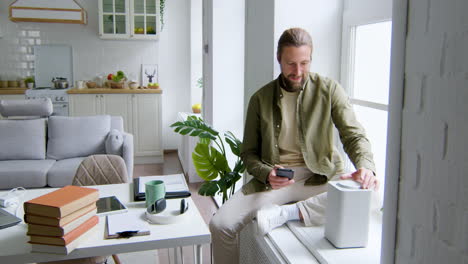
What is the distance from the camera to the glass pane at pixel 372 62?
7.03 ft

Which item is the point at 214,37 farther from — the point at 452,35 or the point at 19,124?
the point at 452,35

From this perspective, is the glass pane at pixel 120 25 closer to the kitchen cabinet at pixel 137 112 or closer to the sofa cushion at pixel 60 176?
the kitchen cabinet at pixel 137 112

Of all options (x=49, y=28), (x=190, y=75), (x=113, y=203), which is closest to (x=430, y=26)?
(x=113, y=203)

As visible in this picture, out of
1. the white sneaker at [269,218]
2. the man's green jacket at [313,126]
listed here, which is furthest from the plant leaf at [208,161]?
the white sneaker at [269,218]

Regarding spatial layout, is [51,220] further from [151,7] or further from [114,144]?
[151,7]

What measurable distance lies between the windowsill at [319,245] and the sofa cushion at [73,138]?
282 centimetres

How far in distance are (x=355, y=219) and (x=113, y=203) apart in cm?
105

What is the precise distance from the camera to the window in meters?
2.15

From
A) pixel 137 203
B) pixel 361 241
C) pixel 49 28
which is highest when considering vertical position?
pixel 49 28

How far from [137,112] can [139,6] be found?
1.55 meters

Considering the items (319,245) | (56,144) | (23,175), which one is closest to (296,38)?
(319,245)

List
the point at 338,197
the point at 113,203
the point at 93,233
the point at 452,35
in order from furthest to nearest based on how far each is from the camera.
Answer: the point at 113,203, the point at 338,197, the point at 93,233, the point at 452,35

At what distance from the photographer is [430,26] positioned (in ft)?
3.48

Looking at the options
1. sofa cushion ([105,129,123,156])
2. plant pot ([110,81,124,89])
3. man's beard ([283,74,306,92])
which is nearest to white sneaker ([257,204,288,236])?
man's beard ([283,74,306,92])
